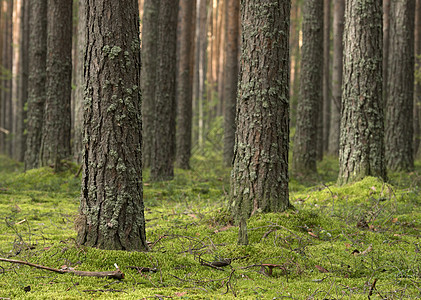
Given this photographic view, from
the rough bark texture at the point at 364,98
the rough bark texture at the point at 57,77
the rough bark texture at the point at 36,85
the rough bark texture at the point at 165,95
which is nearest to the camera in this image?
the rough bark texture at the point at 364,98

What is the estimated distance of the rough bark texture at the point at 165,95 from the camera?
1030 cm

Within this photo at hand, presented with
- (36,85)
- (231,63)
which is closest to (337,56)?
(231,63)

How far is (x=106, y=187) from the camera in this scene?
390 centimetres

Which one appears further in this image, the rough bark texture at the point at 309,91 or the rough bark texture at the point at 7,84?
the rough bark texture at the point at 7,84

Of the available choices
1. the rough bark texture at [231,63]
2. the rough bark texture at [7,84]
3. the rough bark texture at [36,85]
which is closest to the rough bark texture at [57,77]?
the rough bark texture at [36,85]

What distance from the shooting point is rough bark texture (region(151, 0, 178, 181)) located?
10.3 metres

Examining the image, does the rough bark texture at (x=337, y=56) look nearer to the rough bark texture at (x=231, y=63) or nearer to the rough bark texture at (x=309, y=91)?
the rough bark texture at (x=231, y=63)

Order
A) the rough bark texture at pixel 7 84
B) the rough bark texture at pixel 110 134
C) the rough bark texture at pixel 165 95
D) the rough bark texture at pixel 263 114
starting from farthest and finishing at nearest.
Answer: the rough bark texture at pixel 7 84 → the rough bark texture at pixel 165 95 → the rough bark texture at pixel 263 114 → the rough bark texture at pixel 110 134

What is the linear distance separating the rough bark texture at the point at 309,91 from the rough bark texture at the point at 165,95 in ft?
11.2

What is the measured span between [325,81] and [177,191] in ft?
45.6

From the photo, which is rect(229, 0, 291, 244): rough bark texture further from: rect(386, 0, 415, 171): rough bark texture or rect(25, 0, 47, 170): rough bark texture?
rect(25, 0, 47, 170): rough bark texture

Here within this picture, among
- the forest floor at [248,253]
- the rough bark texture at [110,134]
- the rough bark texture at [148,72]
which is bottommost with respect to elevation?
the forest floor at [248,253]

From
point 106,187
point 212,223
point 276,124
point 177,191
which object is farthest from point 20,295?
point 177,191

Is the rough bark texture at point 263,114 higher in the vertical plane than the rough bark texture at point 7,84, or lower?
lower
